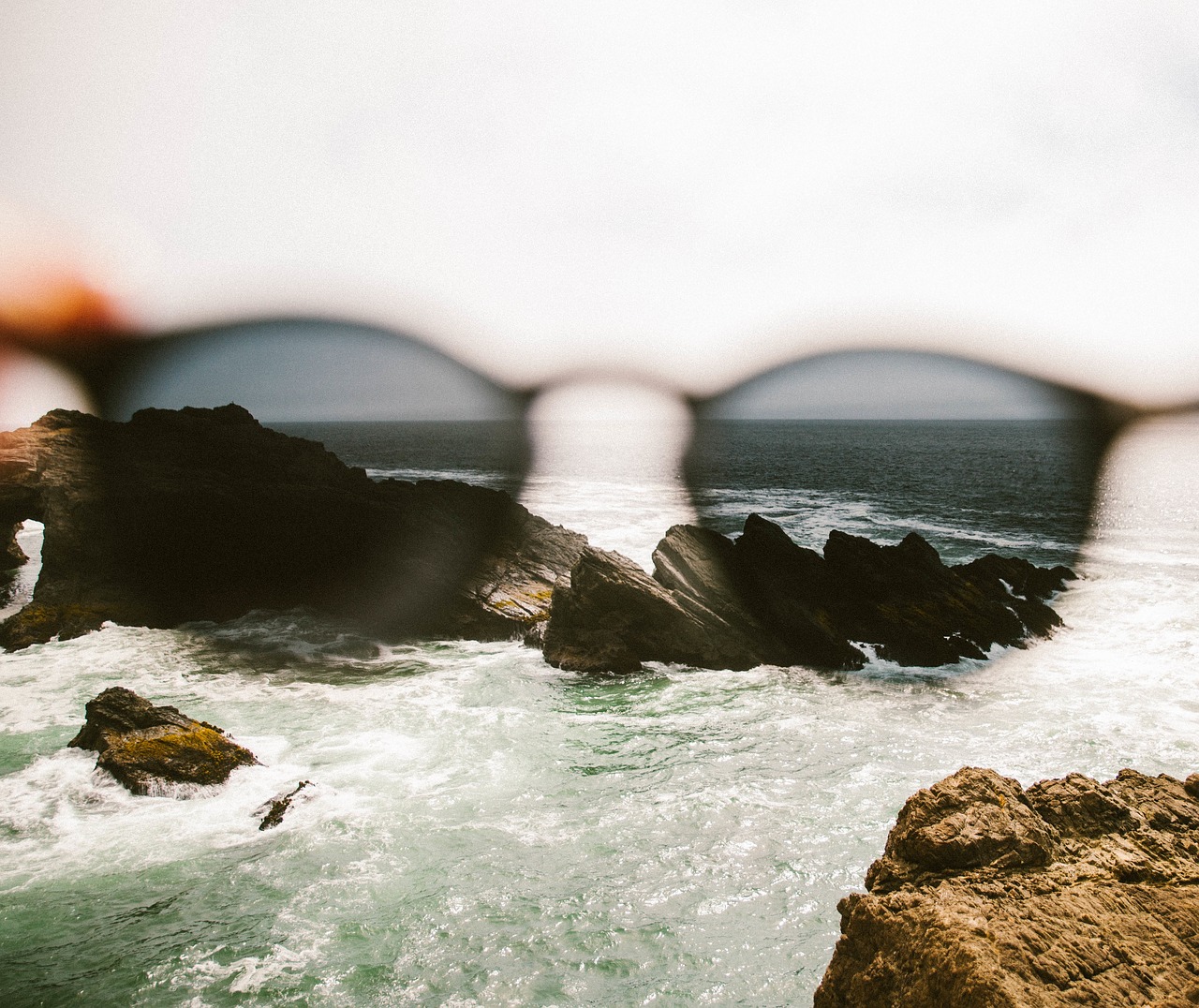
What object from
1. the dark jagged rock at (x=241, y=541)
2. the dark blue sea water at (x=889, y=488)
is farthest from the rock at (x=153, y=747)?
the dark blue sea water at (x=889, y=488)

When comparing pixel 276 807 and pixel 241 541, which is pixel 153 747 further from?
pixel 241 541

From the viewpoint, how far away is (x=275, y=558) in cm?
2572

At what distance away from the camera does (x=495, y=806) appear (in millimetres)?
11758

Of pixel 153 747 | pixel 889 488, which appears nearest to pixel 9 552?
pixel 153 747

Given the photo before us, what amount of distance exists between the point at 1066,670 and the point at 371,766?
767 inches

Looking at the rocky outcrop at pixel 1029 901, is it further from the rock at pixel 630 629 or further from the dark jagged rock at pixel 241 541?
the dark jagged rock at pixel 241 541

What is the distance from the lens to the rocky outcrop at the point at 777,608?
65.5 feet

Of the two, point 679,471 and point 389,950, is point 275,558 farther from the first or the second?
point 679,471

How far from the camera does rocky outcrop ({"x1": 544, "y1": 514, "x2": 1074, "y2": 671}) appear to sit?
786 inches

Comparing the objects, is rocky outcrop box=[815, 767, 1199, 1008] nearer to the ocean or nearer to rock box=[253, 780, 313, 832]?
the ocean

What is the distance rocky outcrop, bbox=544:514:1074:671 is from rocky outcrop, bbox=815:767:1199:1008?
14.1 m

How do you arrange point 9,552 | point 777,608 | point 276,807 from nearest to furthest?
point 276,807 → point 777,608 → point 9,552

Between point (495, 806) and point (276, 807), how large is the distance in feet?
12.2

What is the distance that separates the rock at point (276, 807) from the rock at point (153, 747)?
53.4 inches
